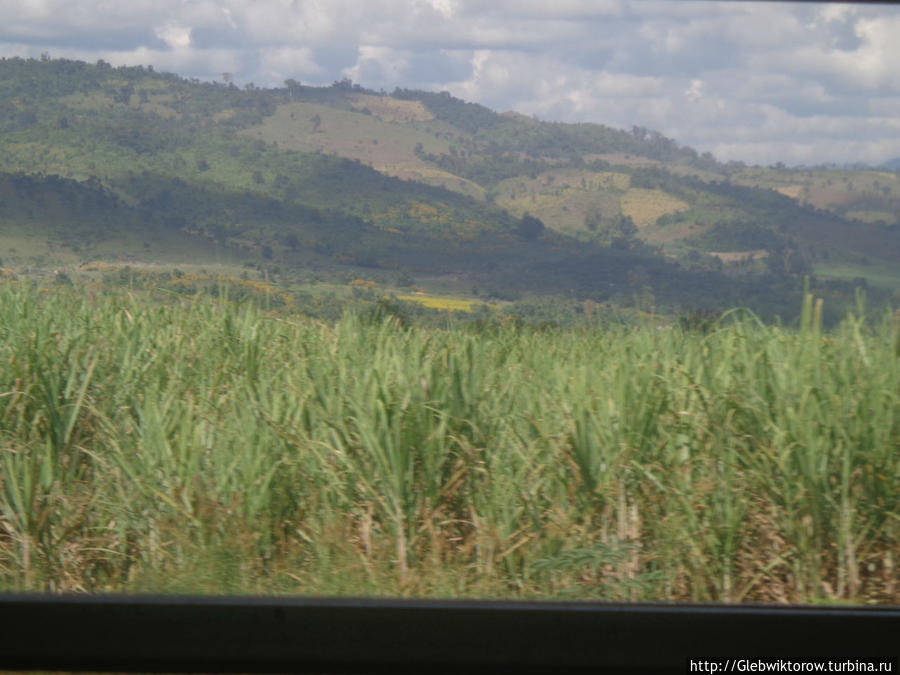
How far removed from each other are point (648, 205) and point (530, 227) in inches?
16.7

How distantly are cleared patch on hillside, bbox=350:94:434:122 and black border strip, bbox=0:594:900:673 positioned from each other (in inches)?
63.4

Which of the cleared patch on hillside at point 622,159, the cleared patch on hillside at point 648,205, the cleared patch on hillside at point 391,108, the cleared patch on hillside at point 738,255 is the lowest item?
Result: the cleared patch on hillside at point 738,255

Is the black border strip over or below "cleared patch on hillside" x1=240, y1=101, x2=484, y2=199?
below

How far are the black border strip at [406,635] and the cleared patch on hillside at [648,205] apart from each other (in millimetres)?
1449

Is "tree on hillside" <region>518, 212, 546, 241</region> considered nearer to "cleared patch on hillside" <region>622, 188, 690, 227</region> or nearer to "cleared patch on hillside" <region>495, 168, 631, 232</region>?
"cleared patch on hillside" <region>495, 168, 631, 232</region>

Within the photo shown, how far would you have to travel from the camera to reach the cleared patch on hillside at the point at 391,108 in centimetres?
265

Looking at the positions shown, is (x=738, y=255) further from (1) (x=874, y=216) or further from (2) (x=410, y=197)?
(2) (x=410, y=197)

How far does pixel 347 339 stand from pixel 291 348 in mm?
280

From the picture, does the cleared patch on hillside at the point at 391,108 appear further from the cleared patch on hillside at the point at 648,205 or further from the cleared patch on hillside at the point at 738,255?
the cleared patch on hillside at the point at 738,255

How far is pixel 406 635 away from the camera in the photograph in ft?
5.62

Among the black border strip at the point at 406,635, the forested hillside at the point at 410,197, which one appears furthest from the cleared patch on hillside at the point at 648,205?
the black border strip at the point at 406,635

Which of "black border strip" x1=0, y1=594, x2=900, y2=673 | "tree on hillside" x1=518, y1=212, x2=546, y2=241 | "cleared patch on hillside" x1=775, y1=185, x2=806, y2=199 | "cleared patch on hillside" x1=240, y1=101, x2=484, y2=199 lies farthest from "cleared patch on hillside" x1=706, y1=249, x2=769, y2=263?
"black border strip" x1=0, y1=594, x2=900, y2=673

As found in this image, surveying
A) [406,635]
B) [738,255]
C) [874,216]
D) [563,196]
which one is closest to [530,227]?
[563,196]

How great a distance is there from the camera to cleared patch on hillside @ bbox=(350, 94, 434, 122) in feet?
8.68
